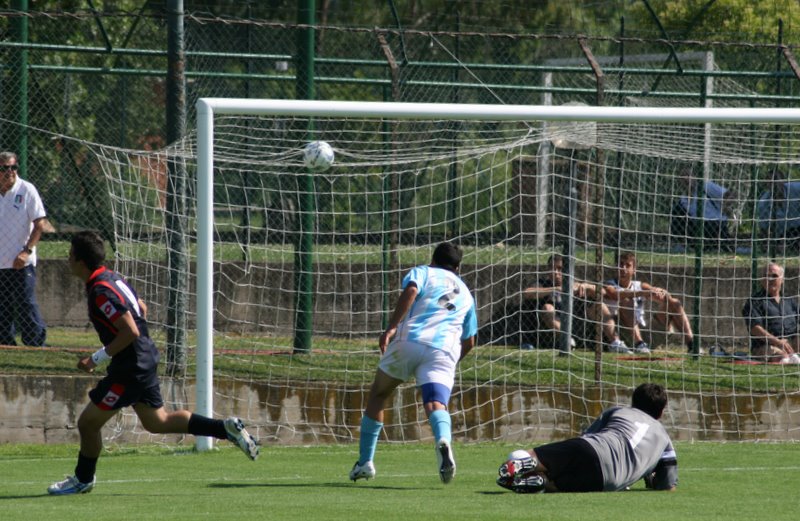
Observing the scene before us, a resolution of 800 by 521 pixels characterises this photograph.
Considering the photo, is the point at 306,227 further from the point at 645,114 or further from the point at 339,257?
the point at 645,114

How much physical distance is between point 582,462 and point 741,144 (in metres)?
7.78

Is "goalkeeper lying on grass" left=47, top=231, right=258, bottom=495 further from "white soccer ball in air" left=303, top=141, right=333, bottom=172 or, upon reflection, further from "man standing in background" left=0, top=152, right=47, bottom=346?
"man standing in background" left=0, top=152, right=47, bottom=346

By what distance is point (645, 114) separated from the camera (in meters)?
11.8

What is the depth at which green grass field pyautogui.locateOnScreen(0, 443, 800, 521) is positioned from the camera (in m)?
7.42

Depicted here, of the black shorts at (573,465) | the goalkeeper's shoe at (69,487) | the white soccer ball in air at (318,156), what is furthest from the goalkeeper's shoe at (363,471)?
the white soccer ball in air at (318,156)

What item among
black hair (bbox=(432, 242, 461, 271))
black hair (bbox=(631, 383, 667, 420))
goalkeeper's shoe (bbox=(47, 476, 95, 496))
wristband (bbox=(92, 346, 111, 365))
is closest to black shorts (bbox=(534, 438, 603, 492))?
black hair (bbox=(631, 383, 667, 420))

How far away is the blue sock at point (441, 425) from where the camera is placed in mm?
8633

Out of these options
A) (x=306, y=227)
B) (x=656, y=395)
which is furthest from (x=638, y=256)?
(x=656, y=395)

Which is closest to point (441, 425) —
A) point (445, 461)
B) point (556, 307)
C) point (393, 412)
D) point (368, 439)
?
point (445, 461)

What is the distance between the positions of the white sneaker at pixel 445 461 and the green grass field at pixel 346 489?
0.13 metres

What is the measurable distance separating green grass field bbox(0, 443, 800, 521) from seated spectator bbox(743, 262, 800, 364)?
1.74 meters

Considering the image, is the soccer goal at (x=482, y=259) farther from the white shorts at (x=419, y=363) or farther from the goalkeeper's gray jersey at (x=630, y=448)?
the goalkeeper's gray jersey at (x=630, y=448)

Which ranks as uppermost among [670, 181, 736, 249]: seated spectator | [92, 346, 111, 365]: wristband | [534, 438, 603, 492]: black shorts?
[670, 181, 736, 249]: seated spectator

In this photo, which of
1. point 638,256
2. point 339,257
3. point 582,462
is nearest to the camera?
point 582,462
